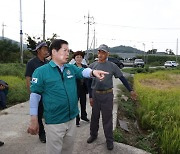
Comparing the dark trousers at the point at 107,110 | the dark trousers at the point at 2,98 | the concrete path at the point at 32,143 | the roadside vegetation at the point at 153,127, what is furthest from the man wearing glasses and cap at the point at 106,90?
the dark trousers at the point at 2,98

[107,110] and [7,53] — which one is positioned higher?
[7,53]

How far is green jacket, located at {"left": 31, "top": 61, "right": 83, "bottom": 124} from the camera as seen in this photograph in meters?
2.78

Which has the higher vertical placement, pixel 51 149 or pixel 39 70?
pixel 39 70

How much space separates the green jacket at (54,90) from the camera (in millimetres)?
2783

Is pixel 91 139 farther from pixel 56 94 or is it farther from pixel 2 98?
pixel 2 98

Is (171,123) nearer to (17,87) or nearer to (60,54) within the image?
(60,54)

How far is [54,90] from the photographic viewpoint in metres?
2.80

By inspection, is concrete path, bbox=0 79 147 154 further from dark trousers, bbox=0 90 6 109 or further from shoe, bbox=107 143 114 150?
dark trousers, bbox=0 90 6 109

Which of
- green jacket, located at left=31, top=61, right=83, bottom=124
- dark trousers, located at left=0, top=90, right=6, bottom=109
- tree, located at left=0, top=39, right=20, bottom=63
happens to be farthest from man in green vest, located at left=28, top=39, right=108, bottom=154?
tree, located at left=0, top=39, right=20, bottom=63

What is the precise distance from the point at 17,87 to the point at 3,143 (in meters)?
5.24

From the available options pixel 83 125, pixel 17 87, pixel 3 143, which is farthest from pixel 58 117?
pixel 17 87

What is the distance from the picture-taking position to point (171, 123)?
5582 mm

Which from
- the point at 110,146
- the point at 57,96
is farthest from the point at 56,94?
the point at 110,146

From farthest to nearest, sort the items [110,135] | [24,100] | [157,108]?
[24,100] < [157,108] < [110,135]
